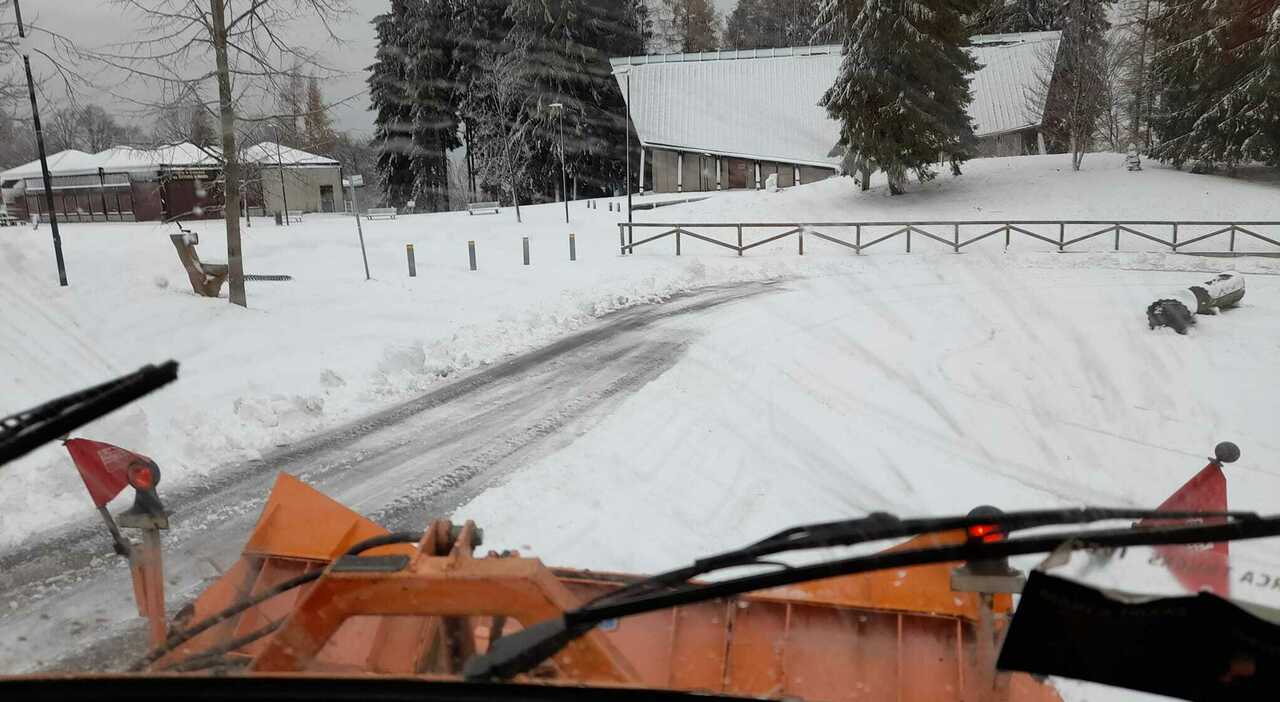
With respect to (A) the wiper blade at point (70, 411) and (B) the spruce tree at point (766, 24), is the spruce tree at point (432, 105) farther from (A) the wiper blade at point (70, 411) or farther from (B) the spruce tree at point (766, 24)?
(A) the wiper blade at point (70, 411)


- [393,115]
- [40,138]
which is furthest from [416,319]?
[393,115]

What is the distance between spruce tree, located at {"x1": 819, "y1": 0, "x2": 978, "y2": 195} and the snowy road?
62.2 ft

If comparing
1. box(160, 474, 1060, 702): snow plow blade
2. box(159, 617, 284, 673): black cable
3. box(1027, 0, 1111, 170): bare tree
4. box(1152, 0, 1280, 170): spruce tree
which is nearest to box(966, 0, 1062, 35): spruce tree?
box(1027, 0, 1111, 170): bare tree

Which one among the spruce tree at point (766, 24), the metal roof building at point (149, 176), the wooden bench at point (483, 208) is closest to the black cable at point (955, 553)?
the metal roof building at point (149, 176)

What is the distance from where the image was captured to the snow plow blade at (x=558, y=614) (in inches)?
66.2

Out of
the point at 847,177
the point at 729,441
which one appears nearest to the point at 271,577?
the point at 729,441

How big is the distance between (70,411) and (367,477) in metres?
5.42

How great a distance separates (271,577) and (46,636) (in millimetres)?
1807

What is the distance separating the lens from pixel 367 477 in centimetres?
688

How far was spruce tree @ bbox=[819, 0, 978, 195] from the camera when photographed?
26.9 metres

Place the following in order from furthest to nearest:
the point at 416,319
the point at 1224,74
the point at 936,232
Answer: the point at 936,232
the point at 416,319
the point at 1224,74

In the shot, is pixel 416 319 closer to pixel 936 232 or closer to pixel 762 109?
pixel 936 232

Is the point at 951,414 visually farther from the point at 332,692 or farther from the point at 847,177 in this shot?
the point at 847,177

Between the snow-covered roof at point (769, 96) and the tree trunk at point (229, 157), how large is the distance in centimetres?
2910
